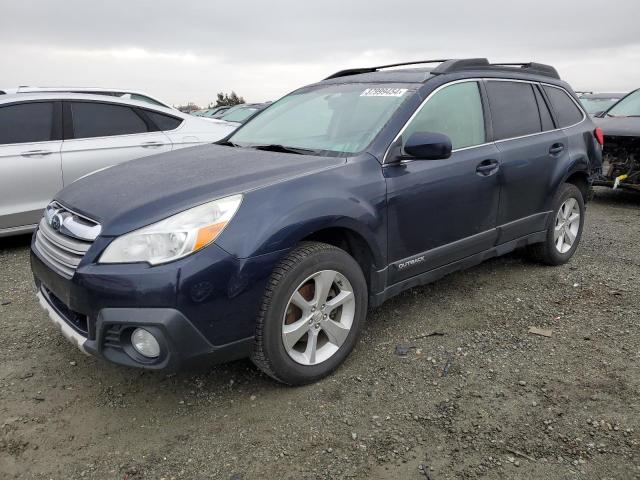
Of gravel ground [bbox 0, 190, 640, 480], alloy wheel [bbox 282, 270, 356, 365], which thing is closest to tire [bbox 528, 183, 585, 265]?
gravel ground [bbox 0, 190, 640, 480]

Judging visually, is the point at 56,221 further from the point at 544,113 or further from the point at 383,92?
the point at 544,113

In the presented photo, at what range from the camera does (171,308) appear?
7.63 ft

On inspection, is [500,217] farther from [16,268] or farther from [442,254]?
[16,268]

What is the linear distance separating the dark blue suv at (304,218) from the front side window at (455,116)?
1 cm

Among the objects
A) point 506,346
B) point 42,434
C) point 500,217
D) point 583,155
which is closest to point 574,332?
point 506,346

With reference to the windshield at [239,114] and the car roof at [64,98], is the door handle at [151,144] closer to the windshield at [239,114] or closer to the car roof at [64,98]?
the car roof at [64,98]

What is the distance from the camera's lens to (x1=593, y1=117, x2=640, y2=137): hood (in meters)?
7.11

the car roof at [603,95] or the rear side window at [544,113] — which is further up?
the car roof at [603,95]

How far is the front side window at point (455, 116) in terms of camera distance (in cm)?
332

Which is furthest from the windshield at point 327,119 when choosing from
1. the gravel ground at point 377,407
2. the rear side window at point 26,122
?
the rear side window at point 26,122

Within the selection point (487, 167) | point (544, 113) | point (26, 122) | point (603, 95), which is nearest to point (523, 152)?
point (487, 167)

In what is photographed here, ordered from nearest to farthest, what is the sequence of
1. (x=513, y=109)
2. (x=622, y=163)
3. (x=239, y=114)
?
(x=513, y=109) → (x=622, y=163) → (x=239, y=114)

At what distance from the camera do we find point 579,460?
7.45ft

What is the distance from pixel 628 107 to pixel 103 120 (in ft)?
24.5
